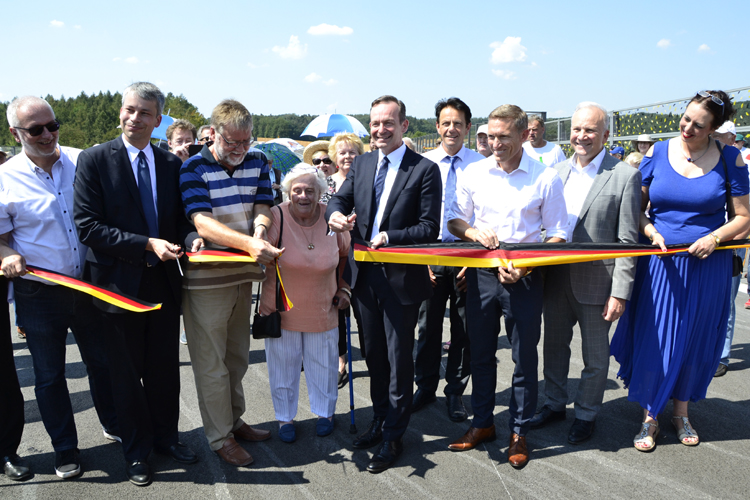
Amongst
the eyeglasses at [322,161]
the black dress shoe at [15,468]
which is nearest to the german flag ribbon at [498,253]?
the black dress shoe at [15,468]

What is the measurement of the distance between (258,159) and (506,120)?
67.2 inches

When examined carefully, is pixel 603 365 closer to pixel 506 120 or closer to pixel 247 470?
pixel 506 120

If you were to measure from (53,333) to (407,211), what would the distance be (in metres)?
2.44

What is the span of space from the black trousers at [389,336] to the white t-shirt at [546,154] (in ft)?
13.6

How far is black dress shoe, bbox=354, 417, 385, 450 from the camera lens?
3.83 metres

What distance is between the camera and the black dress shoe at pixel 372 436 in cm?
383

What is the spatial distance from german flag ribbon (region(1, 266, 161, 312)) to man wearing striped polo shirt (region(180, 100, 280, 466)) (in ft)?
1.33

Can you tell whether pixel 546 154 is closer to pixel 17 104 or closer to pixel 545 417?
pixel 545 417

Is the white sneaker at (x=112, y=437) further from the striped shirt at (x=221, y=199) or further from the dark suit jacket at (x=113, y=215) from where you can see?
the striped shirt at (x=221, y=199)

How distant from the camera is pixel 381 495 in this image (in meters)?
3.25

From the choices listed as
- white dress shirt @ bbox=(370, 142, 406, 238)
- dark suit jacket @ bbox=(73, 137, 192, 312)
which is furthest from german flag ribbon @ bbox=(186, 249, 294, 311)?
white dress shirt @ bbox=(370, 142, 406, 238)

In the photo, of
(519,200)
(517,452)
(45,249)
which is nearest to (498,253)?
(519,200)

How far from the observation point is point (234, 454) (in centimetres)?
362

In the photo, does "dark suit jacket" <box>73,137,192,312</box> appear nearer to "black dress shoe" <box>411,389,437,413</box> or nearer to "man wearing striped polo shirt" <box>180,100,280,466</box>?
"man wearing striped polo shirt" <box>180,100,280,466</box>
